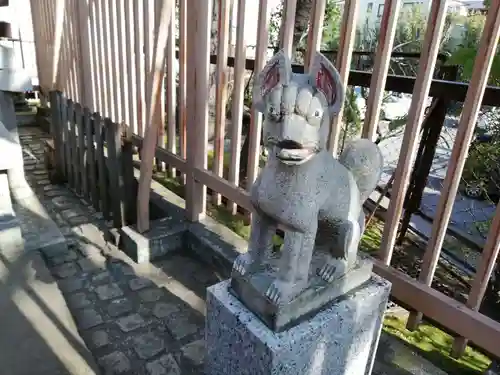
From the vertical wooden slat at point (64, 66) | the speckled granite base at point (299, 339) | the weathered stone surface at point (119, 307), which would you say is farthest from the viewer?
the vertical wooden slat at point (64, 66)

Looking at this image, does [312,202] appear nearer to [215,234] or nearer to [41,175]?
[215,234]

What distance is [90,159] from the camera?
3.81m

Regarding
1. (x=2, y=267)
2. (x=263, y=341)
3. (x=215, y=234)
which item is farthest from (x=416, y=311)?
(x=2, y=267)

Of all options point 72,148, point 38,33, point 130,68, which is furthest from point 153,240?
point 38,33

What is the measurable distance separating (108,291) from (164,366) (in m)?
0.85

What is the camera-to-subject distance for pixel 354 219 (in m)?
1.69

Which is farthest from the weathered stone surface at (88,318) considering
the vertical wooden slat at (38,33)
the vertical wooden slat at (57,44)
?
the vertical wooden slat at (38,33)

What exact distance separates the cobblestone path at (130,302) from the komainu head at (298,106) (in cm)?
161

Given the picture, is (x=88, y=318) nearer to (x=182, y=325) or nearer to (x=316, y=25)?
(x=182, y=325)

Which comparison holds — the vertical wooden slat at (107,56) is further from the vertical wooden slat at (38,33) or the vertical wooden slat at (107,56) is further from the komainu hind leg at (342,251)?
the komainu hind leg at (342,251)

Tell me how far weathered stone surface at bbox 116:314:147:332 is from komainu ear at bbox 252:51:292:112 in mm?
1827

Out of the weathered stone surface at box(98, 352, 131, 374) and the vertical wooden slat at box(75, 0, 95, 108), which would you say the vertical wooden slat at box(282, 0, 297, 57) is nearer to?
the weathered stone surface at box(98, 352, 131, 374)

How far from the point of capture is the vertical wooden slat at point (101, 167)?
3.54 metres

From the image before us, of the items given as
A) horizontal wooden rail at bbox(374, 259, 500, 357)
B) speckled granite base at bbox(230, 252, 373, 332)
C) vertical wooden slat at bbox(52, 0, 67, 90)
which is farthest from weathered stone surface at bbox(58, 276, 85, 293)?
vertical wooden slat at bbox(52, 0, 67, 90)
